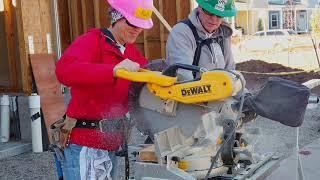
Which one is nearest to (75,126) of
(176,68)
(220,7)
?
(176,68)

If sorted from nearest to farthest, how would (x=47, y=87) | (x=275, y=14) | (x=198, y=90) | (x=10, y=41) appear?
(x=198, y=90)
(x=47, y=87)
(x=10, y=41)
(x=275, y=14)

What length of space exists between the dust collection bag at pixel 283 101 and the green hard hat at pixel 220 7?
73 centimetres

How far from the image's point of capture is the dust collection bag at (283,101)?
2.04m

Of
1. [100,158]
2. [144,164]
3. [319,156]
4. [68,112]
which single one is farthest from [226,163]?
[319,156]

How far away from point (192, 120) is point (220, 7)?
797mm

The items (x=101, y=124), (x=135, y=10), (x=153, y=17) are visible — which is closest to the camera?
(x=135, y=10)

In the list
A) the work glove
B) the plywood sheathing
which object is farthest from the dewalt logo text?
the plywood sheathing

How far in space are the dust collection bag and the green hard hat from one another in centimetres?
73

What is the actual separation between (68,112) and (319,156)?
435 cm

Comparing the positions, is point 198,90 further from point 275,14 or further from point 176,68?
point 275,14

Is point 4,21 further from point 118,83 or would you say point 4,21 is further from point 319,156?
point 118,83

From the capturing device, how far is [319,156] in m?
6.10

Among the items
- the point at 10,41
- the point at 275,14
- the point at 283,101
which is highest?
the point at 275,14

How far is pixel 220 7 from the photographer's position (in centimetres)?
272
